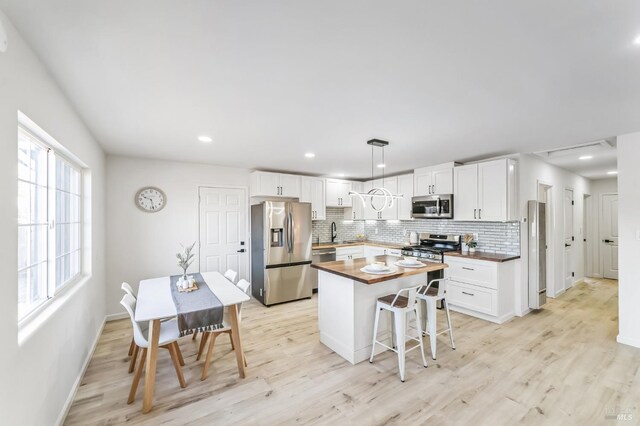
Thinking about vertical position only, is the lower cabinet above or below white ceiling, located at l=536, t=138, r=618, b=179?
below

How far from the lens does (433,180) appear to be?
486cm

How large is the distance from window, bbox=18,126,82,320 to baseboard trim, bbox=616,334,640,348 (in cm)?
557

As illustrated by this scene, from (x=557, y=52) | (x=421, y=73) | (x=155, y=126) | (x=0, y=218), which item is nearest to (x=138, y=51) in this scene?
(x=0, y=218)

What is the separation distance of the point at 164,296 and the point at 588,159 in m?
6.38

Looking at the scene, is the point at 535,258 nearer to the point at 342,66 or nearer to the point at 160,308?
the point at 342,66

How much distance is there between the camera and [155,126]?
284 cm

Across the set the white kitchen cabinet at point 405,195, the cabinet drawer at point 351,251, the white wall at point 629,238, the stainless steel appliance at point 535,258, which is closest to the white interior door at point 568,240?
Result: the stainless steel appliance at point 535,258

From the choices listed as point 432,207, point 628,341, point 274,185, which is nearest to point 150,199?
point 274,185

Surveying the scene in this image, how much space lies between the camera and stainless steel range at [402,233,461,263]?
14.8 feet

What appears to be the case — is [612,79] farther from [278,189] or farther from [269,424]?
[278,189]

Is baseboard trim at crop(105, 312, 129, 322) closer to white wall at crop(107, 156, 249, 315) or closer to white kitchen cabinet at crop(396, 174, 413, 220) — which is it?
white wall at crop(107, 156, 249, 315)

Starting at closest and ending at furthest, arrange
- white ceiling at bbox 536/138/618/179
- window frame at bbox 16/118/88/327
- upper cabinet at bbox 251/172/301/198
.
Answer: window frame at bbox 16/118/88/327 < white ceiling at bbox 536/138/618/179 < upper cabinet at bbox 251/172/301/198

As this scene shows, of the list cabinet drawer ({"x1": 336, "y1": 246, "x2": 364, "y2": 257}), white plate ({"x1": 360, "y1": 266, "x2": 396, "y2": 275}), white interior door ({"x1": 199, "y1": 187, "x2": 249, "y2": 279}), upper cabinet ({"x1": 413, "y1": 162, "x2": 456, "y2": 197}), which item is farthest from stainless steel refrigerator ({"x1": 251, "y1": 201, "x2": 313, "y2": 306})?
white plate ({"x1": 360, "y1": 266, "x2": 396, "y2": 275})

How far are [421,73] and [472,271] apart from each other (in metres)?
3.29
